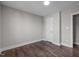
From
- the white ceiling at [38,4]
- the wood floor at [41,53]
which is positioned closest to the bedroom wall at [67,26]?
the white ceiling at [38,4]

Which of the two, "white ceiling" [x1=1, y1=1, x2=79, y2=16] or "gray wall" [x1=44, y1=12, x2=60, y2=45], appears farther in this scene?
"gray wall" [x1=44, y1=12, x2=60, y2=45]

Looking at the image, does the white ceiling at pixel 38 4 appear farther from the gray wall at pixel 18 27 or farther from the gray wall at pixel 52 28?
the gray wall at pixel 52 28

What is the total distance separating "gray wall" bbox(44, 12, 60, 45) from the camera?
505cm

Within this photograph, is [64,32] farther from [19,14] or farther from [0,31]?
[0,31]

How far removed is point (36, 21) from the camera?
6.11 meters

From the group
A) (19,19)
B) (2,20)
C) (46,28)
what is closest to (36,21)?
(46,28)

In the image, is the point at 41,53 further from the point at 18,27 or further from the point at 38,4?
the point at 38,4

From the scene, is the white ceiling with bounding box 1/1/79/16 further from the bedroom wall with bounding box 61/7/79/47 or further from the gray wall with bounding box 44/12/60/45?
the gray wall with bounding box 44/12/60/45

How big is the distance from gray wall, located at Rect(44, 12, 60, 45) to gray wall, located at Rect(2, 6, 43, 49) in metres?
0.65

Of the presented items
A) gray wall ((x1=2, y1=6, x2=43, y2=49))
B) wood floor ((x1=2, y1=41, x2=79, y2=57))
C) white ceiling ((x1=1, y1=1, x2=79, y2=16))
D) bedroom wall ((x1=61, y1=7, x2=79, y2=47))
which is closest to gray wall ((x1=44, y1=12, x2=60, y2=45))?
bedroom wall ((x1=61, y1=7, x2=79, y2=47))

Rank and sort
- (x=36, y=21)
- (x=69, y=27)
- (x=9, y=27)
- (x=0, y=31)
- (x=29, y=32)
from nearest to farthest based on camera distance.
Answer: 1. (x=0, y=31)
2. (x=9, y=27)
3. (x=69, y=27)
4. (x=29, y=32)
5. (x=36, y=21)

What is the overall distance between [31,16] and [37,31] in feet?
4.68

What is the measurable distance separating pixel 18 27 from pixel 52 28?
2645 millimetres

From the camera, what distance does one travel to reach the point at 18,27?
4625mm
